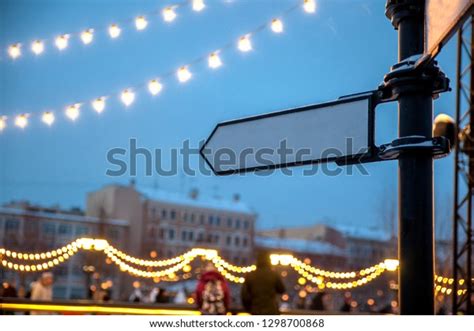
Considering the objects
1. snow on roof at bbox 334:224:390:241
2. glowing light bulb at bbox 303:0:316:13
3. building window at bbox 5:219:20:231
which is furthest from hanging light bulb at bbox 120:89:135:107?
snow on roof at bbox 334:224:390:241

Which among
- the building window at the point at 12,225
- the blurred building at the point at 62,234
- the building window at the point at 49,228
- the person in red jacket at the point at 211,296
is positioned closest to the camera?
the person in red jacket at the point at 211,296

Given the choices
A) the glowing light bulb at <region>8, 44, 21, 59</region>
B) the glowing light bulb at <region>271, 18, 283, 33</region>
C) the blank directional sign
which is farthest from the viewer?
the glowing light bulb at <region>271, 18, 283, 33</region>

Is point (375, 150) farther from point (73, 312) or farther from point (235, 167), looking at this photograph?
point (73, 312)

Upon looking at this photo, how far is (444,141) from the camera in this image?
1308 millimetres

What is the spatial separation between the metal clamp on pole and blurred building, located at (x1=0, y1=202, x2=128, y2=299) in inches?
1183

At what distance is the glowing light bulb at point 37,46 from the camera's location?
4414 mm

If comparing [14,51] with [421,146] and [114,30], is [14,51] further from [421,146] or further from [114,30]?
[421,146]

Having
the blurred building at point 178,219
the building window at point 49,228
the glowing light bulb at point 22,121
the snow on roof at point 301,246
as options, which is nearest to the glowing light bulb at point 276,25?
the glowing light bulb at point 22,121

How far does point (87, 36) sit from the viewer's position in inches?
177

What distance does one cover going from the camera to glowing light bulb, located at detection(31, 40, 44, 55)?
4414 millimetres

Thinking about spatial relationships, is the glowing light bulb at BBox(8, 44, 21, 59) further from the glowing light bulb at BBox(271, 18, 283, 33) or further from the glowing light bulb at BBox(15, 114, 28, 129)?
the glowing light bulb at BBox(271, 18, 283, 33)

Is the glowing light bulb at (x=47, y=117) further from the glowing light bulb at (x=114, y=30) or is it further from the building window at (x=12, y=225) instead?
the building window at (x=12, y=225)
